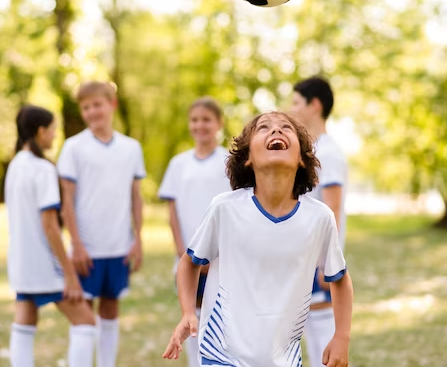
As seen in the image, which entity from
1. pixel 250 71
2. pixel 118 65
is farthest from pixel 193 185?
pixel 118 65

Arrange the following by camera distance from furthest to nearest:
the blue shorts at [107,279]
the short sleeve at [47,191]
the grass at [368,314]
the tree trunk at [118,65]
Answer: the tree trunk at [118,65] → the grass at [368,314] → the blue shorts at [107,279] → the short sleeve at [47,191]

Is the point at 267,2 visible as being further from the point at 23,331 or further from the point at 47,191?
the point at 23,331

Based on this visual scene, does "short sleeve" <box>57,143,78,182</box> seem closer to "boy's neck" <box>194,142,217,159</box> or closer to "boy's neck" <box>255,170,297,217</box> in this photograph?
"boy's neck" <box>194,142,217,159</box>

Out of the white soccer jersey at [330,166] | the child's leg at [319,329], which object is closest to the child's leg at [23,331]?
the child's leg at [319,329]

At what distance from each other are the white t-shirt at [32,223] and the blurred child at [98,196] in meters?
0.35

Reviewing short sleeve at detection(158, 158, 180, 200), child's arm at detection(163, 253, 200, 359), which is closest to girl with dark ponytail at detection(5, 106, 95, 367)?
short sleeve at detection(158, 158, 180, 200)

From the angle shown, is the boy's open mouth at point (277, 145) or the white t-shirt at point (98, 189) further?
the white t-shirt at point (98, 189)

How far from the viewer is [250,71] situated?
900 inches

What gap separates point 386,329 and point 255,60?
15816mm

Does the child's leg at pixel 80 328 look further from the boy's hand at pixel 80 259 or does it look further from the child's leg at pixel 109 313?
the child's leg at pixel 109 313

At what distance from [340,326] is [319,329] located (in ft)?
5.85

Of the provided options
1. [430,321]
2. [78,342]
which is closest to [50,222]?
[78,342]

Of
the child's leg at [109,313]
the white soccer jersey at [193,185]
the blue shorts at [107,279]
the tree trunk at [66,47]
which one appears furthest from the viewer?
the tree trunk at [66,47]

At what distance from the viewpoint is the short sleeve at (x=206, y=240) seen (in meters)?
2.89
